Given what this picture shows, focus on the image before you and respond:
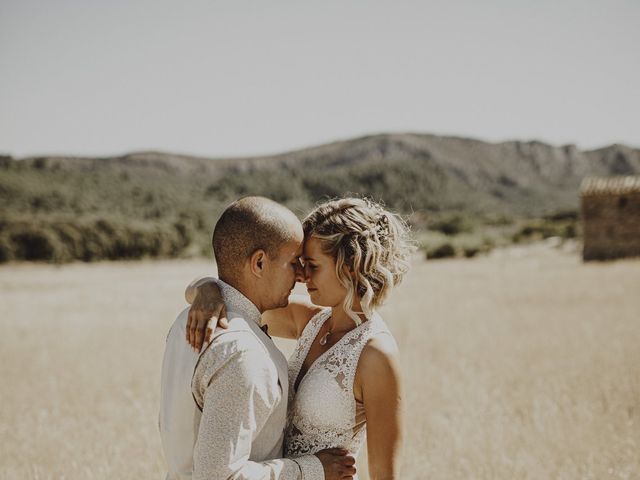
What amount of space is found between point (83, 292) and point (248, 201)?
21.7m

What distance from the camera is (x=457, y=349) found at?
8.47 meters

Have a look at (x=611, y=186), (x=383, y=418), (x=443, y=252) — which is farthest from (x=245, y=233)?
(x=443, y=252)

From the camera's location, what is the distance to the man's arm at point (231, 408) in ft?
5.77

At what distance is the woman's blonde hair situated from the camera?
2510mm

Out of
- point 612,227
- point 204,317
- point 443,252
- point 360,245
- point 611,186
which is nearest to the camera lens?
point 204,317

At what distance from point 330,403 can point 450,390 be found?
4.41 meters

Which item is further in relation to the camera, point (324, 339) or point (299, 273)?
point (324, 339)

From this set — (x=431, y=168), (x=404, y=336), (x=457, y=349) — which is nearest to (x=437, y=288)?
(x=404, y=336)

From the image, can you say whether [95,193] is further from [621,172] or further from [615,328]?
[621,172]

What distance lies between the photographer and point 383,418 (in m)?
2.17

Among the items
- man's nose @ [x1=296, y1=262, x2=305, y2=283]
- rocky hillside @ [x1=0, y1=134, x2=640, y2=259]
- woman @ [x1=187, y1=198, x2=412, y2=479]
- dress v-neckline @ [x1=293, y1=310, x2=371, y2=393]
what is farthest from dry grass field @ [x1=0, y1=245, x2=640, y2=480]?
rocky hillside @ [x1=0, y1=134, x2=640, y2=259]

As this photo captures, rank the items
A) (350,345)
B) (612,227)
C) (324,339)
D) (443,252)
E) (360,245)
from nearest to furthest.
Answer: (350,345) < (360,245) < (324,339) < (612,227) < (443,252)

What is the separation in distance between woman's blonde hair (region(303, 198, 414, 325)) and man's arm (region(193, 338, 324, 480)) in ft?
2.55

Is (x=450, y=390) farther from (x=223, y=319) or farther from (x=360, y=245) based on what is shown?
(x=223, y=319)
